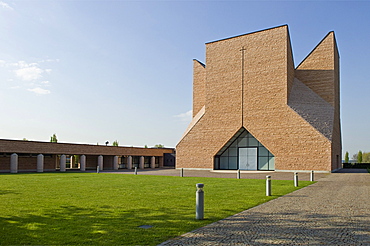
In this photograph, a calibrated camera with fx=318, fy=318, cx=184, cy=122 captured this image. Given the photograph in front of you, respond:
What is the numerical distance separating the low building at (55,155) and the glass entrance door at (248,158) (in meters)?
17.5

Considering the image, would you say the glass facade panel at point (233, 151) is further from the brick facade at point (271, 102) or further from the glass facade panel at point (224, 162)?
the brick facade at point (271, 102)

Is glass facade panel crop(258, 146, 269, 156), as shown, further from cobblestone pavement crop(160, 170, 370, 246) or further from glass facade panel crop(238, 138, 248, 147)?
cobblestone pavement crop(160, 170, 370, 246)

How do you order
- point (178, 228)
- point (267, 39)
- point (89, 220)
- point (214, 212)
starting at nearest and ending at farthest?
point (178, 228) < point (89, 220) < point (214, 212) < point (267, 39)

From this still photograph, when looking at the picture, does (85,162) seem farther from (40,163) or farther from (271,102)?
(271,102)

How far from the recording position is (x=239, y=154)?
43.6m

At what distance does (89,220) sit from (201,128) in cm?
3724

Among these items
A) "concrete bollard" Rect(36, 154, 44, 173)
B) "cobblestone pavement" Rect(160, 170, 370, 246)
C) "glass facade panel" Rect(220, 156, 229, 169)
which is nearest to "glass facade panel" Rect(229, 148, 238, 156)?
"glass facade panel" Rect(220, 156, 229, 169)

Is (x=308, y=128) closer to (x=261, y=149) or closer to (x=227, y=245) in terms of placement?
(x=261, y=149)

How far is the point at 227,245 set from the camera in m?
5.29

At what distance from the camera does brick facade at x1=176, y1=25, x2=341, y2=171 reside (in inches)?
1434

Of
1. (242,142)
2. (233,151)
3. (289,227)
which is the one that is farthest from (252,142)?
(289,227)

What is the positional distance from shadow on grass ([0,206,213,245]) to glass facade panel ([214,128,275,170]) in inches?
1360

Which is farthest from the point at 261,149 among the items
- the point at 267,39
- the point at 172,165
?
the point at 172,165

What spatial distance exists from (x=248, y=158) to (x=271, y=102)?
853 centimetres
